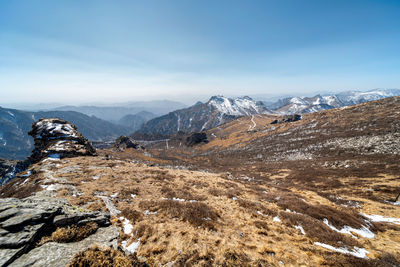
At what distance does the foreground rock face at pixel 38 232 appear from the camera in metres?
Result: 6.50

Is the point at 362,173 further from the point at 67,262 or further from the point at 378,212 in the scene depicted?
the point at 67,262

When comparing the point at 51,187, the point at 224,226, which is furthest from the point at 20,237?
the point at 51,187

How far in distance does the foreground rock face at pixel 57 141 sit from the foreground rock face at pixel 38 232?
3470cm

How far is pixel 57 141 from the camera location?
4138 centimetres

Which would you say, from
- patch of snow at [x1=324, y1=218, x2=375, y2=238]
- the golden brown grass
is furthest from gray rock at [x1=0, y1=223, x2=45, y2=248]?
patch of snow at [x1=324, y1=218, x2=375, y2=238]

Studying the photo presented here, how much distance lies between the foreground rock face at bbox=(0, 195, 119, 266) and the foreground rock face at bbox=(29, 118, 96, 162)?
114 feet

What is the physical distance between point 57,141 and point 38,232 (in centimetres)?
4621

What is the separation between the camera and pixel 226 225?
40.3ft

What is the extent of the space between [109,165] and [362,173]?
54257 mm

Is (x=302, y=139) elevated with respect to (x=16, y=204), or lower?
lower

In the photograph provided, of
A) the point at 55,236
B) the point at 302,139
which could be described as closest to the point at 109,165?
the point at 55,236

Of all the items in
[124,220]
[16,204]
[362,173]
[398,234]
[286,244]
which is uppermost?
[16,204]

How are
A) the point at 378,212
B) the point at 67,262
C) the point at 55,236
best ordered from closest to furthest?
the point at 67,262
the point at 55,236
the point at 378,212

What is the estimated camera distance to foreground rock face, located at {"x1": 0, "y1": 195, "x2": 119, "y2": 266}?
21.3ft
